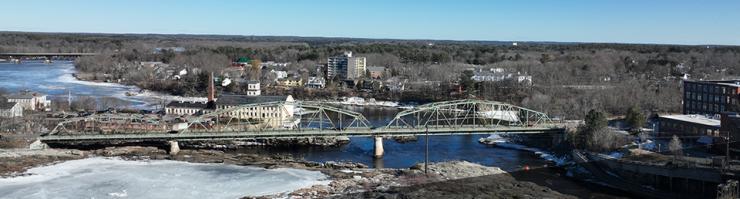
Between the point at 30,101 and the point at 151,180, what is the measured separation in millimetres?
27116

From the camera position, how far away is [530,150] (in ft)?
119

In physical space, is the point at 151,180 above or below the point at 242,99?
below

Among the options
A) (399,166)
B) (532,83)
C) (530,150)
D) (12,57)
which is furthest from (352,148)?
(12,57)

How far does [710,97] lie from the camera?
140 feet

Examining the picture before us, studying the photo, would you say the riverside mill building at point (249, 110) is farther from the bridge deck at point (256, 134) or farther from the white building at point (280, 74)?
the white building at point (280, 74)

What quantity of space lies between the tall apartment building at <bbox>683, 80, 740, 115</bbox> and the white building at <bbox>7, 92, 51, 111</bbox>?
42.0 meters

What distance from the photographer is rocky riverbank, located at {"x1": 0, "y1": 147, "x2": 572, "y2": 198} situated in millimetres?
24891

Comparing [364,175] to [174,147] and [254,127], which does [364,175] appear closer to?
[174,147]

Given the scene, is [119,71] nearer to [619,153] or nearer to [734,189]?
[619,153]

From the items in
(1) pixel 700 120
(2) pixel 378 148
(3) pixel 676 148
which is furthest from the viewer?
(1) pixel 700 120

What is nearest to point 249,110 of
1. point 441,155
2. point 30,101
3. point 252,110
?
point 252,110

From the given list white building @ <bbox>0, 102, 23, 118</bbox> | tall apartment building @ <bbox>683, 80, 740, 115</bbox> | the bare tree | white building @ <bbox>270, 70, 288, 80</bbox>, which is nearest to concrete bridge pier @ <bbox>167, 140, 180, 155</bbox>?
white building @ <bbox>0, 102, 23, 118</bbox>

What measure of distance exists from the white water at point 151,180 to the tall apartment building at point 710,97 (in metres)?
25.5

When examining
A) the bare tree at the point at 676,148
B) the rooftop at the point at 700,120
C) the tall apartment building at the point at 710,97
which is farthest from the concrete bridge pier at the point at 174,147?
the tall apartment building at the point at 710,97
